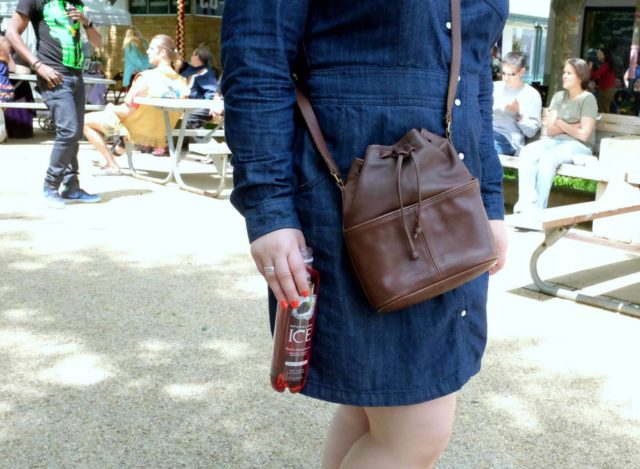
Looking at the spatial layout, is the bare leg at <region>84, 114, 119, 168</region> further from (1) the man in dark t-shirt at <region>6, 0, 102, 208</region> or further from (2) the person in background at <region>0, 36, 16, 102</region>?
(2) the person in background at <region>0, 36, 16, 102</region>

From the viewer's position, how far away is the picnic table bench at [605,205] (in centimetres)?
458

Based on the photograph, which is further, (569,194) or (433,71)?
(569,194)

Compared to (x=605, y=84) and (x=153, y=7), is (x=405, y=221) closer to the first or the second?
(x=605, y=84)

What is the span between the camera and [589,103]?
23.0 ft

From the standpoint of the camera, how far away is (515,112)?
7570mm

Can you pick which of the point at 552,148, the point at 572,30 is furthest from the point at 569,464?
the point at 572,30

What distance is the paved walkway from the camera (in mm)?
2840

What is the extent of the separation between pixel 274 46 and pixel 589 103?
6000 mm

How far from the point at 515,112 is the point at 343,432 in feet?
19.9

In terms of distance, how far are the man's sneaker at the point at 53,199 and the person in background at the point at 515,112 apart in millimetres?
3620

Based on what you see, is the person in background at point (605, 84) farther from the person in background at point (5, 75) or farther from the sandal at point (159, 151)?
the person in background at point (5, 75)

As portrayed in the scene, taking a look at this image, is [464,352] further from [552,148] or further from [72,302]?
[552,148]

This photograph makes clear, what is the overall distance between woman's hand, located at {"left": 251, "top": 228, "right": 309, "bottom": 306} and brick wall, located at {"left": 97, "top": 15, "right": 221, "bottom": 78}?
23112mm

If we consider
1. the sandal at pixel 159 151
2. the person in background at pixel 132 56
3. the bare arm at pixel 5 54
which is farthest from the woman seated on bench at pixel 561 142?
the person in background at pixel 132 56
